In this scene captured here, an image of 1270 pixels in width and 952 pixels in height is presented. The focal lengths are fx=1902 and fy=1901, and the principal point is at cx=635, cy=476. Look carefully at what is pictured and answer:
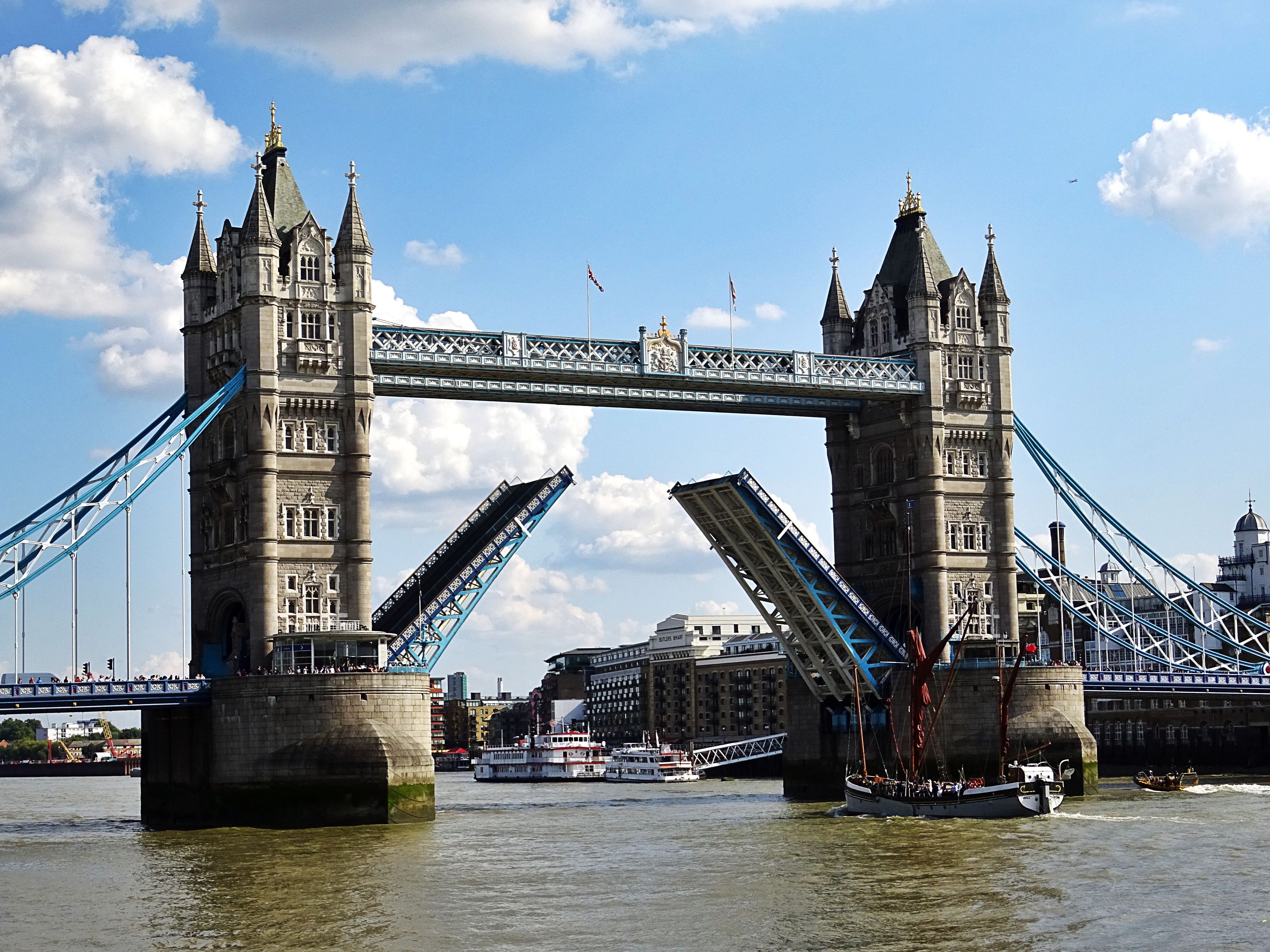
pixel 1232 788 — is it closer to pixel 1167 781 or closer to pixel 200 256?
pixel 1167 781

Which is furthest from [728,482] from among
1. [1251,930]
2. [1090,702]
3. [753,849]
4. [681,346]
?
[1090,702]

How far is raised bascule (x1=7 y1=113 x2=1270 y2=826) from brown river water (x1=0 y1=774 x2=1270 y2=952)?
3604 mm

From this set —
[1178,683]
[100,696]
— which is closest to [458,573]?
[100,696]

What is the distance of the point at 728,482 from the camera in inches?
2756

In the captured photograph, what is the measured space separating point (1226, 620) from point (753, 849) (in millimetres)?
86170

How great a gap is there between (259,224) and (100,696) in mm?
16957

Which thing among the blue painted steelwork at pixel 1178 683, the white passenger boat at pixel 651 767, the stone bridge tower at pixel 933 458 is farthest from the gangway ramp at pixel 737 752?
the stone bridge tower at pixel 933 458

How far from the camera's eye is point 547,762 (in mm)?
130000

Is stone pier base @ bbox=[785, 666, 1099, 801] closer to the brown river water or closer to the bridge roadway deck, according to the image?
the brown river water

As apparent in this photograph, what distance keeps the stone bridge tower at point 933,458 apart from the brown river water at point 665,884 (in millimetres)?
12710

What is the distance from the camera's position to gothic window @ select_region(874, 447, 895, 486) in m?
79.4

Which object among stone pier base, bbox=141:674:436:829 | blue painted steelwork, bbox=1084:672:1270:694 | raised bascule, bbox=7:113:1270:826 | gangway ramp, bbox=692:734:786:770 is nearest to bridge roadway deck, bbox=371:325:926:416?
raised bascule, bbox=7:113:1270:826

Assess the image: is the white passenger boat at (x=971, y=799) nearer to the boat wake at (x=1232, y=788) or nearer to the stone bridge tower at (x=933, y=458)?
the stone bridge tower at (x=933, y=458)

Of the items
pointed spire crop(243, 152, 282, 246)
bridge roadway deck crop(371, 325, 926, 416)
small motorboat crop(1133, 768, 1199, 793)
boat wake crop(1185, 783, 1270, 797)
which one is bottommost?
boat wake crop(1185, 783, 1270, 797)
